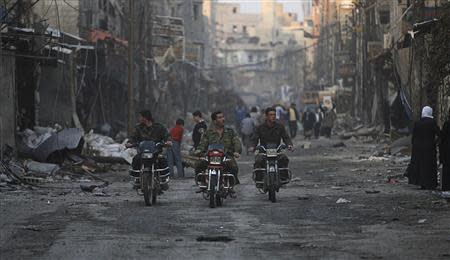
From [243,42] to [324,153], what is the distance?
127986 millimetres

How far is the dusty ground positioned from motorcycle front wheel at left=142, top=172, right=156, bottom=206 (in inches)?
6.8

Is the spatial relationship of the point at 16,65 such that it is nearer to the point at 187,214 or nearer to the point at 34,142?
the point at 34,142

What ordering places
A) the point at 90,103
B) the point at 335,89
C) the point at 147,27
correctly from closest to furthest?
1. the point at 90,103
2. the point at 147,27
3. the point at 335,89

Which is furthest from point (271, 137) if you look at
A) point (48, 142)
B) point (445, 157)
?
point (48, 142)

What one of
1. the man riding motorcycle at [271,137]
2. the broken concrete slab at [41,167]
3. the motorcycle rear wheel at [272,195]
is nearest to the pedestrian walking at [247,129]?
the broken concrete slab at [41,167]

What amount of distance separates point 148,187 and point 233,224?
10.1ft

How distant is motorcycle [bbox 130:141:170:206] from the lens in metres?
15.9

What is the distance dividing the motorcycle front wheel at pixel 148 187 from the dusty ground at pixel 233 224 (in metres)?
0.17

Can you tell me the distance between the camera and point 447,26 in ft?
60.8

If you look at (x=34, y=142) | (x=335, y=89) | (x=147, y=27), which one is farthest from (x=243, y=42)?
(x=34, y=142)

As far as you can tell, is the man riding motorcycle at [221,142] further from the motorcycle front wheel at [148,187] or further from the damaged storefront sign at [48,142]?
the damaged storefront sign at [48,142]

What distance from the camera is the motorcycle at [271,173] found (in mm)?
16469

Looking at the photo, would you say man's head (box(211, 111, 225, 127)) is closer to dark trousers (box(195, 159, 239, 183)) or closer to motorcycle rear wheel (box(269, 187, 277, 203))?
dark trousers (box(195, 159, 239, 183))

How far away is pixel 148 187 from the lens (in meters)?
15.9
